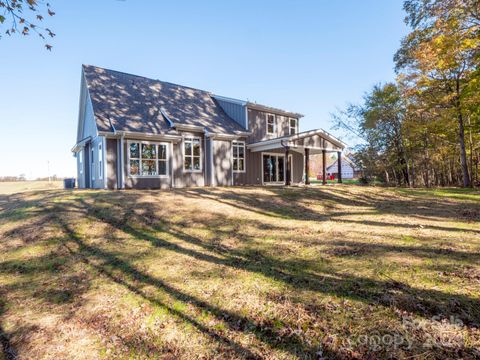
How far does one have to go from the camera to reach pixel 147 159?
14398 mm

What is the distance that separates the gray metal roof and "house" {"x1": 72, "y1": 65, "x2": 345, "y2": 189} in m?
0.05

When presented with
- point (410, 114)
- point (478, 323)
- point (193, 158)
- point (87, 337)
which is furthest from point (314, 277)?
point (410, 114)

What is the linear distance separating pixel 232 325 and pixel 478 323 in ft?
8.27

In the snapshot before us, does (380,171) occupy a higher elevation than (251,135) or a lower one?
lower

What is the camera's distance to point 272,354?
9.14 feet

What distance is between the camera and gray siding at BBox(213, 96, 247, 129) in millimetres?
18812

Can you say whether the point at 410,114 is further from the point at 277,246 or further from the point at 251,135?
the point at 277,246

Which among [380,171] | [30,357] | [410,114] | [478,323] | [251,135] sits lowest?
[30,357]

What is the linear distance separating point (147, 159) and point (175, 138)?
1.81 meters

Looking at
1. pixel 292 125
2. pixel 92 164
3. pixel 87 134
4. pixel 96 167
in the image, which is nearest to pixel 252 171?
pixel 292 125

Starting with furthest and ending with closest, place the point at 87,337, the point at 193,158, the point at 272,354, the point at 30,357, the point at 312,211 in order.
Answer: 1. the point at 193,158
2. the point at 312,211
3. the point at 87,337
4. the point at 30,357
5. the point at 272,354

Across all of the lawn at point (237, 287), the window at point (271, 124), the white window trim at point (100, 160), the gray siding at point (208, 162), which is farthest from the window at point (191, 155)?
the lawn at point (237, 287)

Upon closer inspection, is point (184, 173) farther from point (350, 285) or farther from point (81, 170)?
point (350, 285)

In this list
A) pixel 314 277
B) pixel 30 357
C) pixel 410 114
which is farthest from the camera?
pixel 410 114
